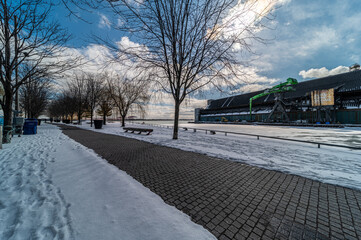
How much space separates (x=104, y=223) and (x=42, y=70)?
8556mm

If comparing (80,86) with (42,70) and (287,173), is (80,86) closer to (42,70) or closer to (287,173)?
(42,70)

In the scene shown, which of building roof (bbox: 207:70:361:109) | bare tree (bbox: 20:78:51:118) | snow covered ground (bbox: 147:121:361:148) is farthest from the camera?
building roof (bbox: 207:70:361:109)

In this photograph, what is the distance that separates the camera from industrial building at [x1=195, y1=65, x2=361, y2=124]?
2538 cm

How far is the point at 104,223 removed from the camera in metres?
1.81

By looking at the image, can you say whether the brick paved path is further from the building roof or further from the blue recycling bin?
the building roof

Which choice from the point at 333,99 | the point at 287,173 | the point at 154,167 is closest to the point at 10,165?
the point at 154,167

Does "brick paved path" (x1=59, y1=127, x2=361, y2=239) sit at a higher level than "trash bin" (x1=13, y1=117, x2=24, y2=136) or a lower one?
lower

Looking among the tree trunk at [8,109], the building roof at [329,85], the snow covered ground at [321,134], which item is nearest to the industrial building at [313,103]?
the building roof at [329,85]


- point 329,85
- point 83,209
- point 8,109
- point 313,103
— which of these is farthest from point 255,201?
point 329,85

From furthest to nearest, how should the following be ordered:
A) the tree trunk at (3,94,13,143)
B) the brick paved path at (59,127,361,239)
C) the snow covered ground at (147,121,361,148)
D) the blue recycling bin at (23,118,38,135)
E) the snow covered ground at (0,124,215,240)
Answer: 1. the blue recycling bin at (23,118,38,135)
2. the snow covered ground at (147,121,361,148)
3. the tree trunk at (3,94,13,143)
4. the brick paved path at (59,127,361,239)
5. the snow covered ground at (0,124,215,240)

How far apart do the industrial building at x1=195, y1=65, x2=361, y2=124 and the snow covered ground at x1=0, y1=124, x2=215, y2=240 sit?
122ft

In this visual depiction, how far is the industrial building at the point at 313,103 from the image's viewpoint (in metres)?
25.4

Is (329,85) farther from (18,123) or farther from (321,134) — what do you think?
(18,123)

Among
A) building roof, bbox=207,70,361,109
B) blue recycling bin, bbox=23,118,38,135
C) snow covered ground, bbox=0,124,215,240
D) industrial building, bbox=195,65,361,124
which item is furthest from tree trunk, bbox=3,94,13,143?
building roof, bbox=207,70,361,109
